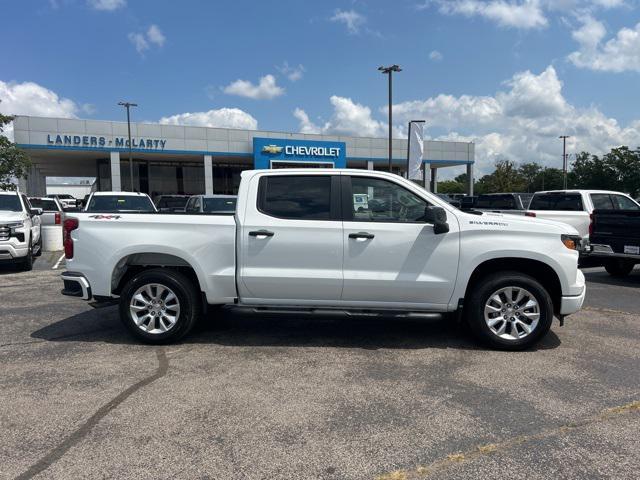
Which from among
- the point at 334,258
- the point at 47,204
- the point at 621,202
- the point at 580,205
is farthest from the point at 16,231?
the point at 621,202

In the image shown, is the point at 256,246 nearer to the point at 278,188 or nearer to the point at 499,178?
the point at 278,188

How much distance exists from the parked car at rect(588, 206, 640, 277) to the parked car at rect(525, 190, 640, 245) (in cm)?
224

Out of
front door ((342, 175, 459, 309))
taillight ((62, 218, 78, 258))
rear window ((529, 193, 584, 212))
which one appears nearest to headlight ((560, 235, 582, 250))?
front door ((342, 175, 459, 309))

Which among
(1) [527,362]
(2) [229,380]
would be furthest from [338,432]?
(1) [527,362]

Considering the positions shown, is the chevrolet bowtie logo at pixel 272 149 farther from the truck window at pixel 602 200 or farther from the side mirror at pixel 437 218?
the side mirror at pixel 437 218

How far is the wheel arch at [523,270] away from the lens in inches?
208

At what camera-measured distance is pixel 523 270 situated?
5.43m

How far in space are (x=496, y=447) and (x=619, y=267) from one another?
8.93m

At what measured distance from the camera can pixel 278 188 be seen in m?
5.40

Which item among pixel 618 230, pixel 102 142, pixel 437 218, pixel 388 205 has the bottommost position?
pixel 618 230

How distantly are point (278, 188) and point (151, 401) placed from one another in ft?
8.21

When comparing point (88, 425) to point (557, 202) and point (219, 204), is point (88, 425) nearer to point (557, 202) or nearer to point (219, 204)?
point (219, 204)

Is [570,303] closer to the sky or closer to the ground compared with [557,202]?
closer to the ground

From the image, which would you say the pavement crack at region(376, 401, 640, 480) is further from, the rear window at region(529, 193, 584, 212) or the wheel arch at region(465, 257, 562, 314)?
the rear window at region(529, 193, 584, 212)
